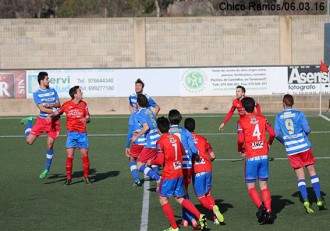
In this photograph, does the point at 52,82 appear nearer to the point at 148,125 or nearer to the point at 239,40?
the point at 239,40

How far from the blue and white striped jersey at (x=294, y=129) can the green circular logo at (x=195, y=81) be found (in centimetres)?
2055

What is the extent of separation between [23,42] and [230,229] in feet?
87.8

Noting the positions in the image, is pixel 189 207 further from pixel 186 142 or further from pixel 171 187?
pixel 186 142

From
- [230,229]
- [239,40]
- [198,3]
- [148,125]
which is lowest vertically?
[230,229]

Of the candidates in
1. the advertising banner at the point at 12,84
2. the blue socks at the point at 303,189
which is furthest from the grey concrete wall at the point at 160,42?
the blue socks at the point at 303,189

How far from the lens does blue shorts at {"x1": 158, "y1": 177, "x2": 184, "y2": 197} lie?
11.4 meters

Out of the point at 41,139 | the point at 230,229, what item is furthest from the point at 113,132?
the point at 230,229

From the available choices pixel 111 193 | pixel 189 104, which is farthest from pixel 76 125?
pixel 189 104

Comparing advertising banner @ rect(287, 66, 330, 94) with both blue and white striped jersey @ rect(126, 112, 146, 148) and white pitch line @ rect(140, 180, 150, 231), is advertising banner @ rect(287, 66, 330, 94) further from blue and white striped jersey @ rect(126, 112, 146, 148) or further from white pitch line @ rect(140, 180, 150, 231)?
blue and white striped jersey @ rect(126, 112, 146, 148)

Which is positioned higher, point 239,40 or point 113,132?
point 239,40

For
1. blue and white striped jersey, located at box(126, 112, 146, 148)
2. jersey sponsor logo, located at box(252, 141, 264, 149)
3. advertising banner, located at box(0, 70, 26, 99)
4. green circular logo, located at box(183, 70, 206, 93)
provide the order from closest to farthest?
1. jersey sponsor logo, located at box(252, 141, 264, 149)
2. blue and white striped jersey, located at box(126, 112, 146, 148)
3. green circular logo, located at box(183, 70, 206, 93)
4. advertising banner, located at box(0, 70, 26, 99)

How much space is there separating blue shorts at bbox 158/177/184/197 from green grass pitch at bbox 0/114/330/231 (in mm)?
677

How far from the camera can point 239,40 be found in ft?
120

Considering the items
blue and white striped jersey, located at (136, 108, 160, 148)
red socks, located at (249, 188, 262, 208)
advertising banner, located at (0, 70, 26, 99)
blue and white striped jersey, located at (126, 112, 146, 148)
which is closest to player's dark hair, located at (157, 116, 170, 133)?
red socks, located at (249, 188, 262, 208)
